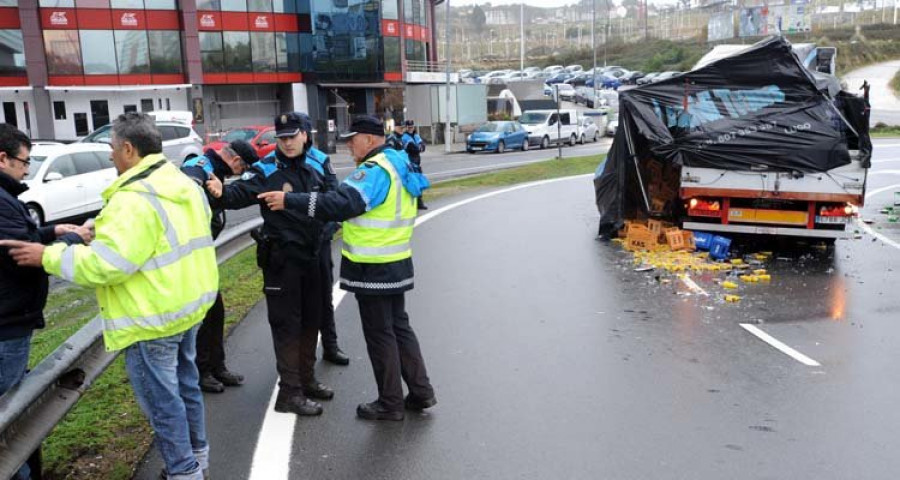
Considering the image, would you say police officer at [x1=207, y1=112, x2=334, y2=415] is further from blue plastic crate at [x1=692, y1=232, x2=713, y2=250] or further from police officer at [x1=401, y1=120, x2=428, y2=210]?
police officer at [x1=401, y1=120, x2=428, y2=210]

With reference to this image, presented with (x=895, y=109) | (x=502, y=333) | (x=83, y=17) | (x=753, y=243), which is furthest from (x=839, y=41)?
(x=502, y=333)

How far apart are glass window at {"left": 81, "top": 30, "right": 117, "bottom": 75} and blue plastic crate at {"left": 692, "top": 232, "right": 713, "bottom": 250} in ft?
120

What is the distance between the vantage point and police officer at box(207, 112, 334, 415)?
5.31 metres

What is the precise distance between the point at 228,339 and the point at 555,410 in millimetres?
3150

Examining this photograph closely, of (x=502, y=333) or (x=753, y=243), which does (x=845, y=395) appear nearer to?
(x=502, y=333)

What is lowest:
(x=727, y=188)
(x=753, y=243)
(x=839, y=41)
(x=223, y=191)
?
(x=753, y=243)

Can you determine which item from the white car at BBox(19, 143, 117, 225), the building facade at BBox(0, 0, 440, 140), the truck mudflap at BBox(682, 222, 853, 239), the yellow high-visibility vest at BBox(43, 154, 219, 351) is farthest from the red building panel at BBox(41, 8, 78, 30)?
the yellow high-visibility vest at BBox(43, 154, 219, 351)

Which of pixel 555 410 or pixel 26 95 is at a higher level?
pixel 26 95

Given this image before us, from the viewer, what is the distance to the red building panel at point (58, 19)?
38688 mm

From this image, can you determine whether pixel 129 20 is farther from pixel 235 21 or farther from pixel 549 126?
pixel 549 126

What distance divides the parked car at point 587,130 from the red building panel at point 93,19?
2475cm

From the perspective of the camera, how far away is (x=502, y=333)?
735cm

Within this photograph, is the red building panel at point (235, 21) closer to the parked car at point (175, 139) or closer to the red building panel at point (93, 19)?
the red building panel at point (93, 19)

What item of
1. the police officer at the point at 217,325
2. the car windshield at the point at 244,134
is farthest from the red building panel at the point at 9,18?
the police officer at the point at 217,325
